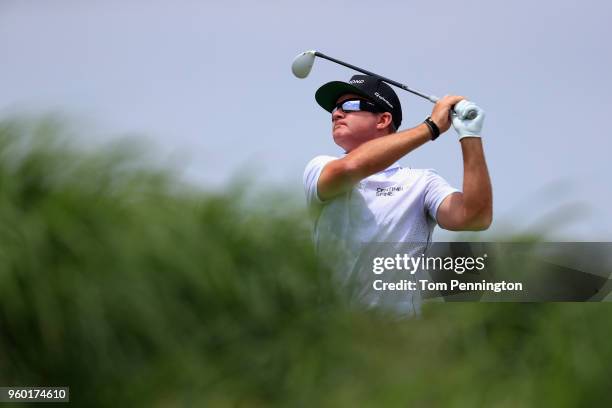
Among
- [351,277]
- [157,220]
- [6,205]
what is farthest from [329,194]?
[6,205]

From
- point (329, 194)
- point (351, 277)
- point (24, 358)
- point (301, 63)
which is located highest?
point (301, 63)

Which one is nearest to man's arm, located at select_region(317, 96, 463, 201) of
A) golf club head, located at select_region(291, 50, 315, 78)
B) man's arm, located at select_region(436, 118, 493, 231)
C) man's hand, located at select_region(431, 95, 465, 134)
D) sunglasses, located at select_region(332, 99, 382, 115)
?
man's hand, located at select_region(431, 95, 465, 134)

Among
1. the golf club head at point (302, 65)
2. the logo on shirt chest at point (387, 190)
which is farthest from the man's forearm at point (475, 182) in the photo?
the golf club head at point (302, 65)

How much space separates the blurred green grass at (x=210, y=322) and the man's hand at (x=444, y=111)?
1.97 feet

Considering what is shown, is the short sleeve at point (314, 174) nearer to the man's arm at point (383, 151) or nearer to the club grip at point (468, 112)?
the man's arm at point (383, 151)

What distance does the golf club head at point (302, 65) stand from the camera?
3092 mm

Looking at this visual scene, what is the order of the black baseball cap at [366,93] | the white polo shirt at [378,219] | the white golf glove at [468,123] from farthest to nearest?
1. the black baseball cap at [366,93]
2. the white polo shirt at [378,219]
3. the white golf glove at [468,123]

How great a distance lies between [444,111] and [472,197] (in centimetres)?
26

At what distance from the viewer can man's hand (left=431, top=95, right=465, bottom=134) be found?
2.78 m

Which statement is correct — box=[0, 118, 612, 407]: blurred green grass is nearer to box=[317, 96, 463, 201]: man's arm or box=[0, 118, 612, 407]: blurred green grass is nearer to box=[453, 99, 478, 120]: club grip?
box=[317, 96, 463, 201]: man's arm

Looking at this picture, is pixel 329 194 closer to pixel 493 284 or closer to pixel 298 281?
pixel 298 281

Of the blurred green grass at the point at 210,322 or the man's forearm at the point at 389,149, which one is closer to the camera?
the man's forearm at the point at 389,149

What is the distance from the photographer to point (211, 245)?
11.0ft

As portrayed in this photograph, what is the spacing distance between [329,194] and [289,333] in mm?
577
